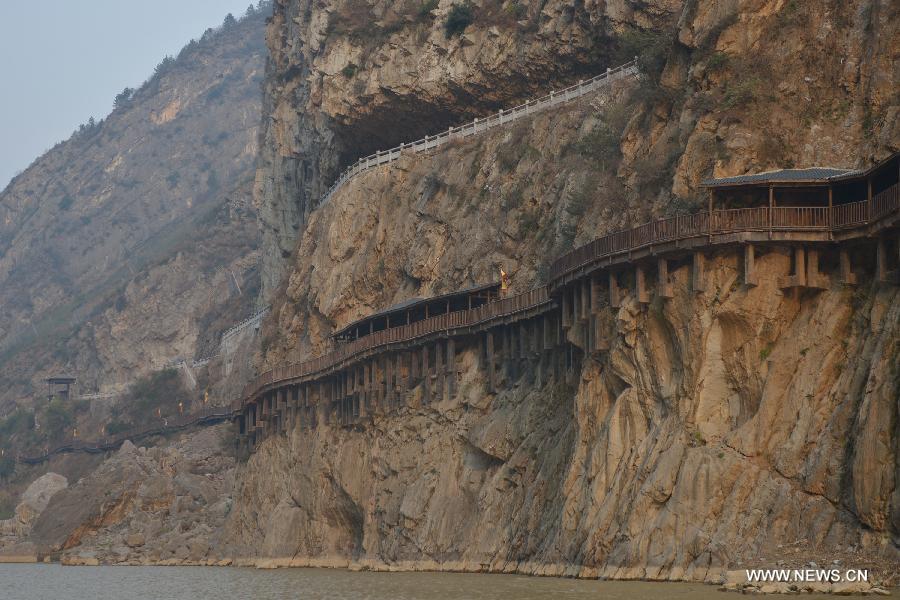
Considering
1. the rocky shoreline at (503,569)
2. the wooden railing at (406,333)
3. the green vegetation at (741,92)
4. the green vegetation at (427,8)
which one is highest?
the green vegetation at (427,8)

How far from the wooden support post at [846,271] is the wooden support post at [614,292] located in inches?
322

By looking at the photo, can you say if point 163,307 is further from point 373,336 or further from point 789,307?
point 789,307

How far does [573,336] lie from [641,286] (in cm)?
599

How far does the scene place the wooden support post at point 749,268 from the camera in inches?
1890

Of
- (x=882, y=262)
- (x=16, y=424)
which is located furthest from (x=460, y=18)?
(x=16, y=424)

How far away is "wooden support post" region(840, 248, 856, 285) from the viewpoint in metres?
47.2

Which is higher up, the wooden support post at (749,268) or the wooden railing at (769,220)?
the wooden railing at (769,220)

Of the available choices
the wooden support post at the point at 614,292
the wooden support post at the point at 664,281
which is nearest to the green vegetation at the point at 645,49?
the wooden support post at the point at 614,292

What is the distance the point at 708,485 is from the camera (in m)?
46.9

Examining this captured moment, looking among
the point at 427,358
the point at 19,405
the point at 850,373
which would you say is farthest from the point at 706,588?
the point at 19,405

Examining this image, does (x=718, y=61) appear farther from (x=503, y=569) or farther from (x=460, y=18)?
(x=460, y=18)

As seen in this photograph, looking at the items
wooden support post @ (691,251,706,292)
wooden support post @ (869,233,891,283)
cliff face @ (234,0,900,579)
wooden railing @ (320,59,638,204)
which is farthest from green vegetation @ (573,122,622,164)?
wooden support post @ (869,233,891,283)

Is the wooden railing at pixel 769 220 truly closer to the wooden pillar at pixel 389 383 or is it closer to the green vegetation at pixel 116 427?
the wooden pillar at pixel 389 383

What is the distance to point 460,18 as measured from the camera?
8744 cm
